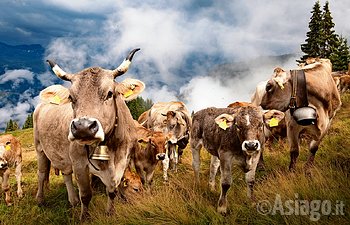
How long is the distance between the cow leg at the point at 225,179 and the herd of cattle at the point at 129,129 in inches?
0.7

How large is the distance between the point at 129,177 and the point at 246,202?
4.36 meters

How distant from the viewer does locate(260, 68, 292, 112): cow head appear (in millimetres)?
7387

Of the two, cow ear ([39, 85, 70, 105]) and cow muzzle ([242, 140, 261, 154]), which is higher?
cow ear ([39, 85, 70, 105])

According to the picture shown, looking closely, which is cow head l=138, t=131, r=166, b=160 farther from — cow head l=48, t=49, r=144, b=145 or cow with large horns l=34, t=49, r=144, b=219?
cow head l=48, t=49, r=144, b=145

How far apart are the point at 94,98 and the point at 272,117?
3348 millimetres

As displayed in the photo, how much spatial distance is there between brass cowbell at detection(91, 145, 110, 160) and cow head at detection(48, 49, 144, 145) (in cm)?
49

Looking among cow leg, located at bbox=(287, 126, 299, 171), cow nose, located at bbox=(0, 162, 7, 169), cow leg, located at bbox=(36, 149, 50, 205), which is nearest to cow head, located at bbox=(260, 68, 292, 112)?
cow leg, located at bbox=(287, 126, 299, 171)

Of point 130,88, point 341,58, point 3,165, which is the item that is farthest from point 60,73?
point 341,58

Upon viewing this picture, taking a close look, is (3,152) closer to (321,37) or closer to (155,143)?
(155,143)

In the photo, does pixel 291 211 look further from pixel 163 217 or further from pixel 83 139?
pixel 83 139

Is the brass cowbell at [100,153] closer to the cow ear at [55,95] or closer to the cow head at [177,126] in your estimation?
the cow ear at [55,95]

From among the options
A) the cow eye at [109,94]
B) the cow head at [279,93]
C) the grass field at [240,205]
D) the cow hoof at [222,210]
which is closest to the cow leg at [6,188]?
the grass field at [240,205]

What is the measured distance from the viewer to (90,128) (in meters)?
4.50

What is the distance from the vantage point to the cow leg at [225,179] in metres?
5.98
